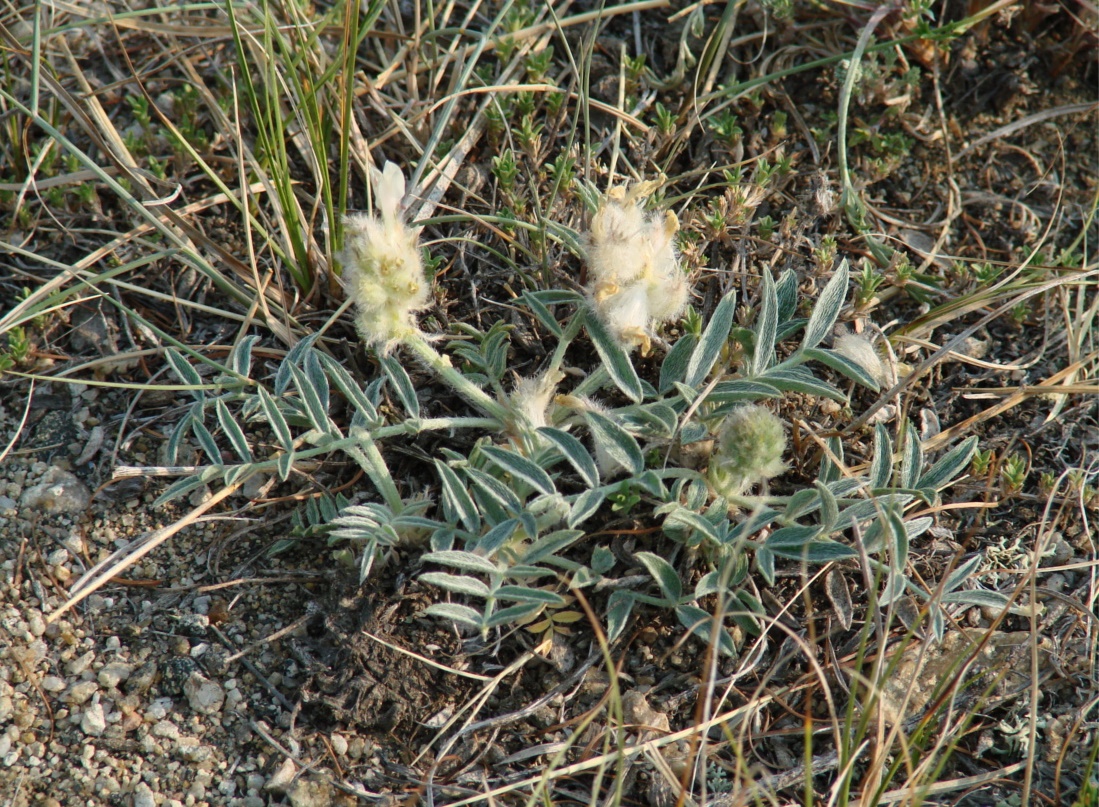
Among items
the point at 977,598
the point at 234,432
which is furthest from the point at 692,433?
the point at 234,432

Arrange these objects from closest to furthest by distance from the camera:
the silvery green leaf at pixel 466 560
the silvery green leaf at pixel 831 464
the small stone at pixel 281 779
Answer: the silvery green leaf at pixel 466 560 → the small stone at pixel 281 779 → the silvery green leaf at pixel 831 464

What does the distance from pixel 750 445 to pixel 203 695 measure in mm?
1406

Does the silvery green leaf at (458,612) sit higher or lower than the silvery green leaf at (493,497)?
lower

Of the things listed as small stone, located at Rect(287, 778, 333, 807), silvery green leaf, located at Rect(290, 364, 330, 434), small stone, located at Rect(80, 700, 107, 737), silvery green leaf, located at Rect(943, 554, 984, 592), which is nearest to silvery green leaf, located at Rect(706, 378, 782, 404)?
silvery green leaf, located at Rect(943, 554, 984, 592)

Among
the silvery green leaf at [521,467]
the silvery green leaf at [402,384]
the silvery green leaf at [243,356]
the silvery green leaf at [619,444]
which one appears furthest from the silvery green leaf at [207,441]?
the silvery green leaf at [619,444]

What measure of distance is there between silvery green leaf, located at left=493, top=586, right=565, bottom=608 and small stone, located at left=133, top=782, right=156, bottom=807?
0.89 m

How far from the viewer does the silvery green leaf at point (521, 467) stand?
83.8 inches

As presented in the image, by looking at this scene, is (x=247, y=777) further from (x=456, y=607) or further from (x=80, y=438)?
(x=80, y=438)

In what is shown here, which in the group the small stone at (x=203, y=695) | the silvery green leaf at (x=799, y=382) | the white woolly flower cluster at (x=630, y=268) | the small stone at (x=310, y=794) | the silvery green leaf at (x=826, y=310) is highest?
the white woolly flower cluster at (x=630, y=268)

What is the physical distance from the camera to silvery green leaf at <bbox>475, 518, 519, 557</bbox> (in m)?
2.09

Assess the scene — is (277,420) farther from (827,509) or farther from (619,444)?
(827,509)

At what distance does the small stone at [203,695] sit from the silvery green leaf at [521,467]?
878 millimetres

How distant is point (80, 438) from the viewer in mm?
2664

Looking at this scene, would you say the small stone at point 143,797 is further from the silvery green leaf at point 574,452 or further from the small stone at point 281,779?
the silvery green leaf at point 574,452
